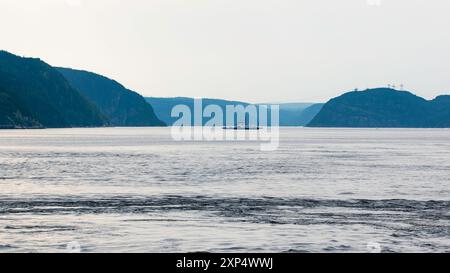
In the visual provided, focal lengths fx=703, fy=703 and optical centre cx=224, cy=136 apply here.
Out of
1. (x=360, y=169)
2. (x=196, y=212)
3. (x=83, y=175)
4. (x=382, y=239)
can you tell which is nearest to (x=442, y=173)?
(x=360, y=169)

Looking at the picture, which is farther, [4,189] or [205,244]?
[4,189]

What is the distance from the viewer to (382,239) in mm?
29047

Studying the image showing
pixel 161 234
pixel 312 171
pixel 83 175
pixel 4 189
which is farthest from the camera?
pixel 312 171

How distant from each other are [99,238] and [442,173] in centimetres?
5203

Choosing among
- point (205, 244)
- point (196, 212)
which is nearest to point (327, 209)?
point (196, 212)

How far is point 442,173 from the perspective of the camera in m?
73.0

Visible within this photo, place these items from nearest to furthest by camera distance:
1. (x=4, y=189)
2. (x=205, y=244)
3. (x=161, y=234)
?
(x=205, y=244) → (x=161, y=234) → (x=4, y=189)

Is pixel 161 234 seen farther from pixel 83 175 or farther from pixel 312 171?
pixel 312 171
